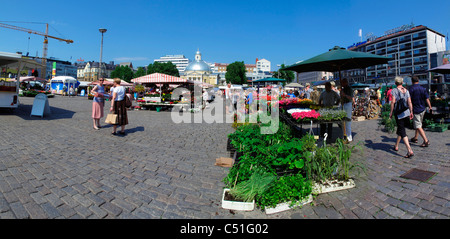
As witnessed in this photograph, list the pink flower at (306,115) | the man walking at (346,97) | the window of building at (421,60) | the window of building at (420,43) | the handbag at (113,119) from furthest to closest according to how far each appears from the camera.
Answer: the window of building at (420,43) < the window of building at (421,60) < the handbag at (113,119) < the man walking at (346,97) < the pink flower at (306,115)

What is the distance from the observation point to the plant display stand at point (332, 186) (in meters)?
3.37

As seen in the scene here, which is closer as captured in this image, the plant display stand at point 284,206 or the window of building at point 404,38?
the plant display stand at point 284,206

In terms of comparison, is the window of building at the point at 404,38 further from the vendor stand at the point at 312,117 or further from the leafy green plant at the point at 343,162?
the leafy green plant at the point at 343,162

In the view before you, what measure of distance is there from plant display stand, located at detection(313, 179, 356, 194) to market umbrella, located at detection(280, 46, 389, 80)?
3277 millimetres

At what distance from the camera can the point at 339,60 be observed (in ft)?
20.7

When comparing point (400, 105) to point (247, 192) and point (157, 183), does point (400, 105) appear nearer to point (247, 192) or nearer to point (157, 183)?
point (247, 192)

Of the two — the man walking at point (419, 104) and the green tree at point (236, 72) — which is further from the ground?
the green tree at point (236, 72)

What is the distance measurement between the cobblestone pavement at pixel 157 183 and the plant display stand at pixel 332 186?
0.09 m

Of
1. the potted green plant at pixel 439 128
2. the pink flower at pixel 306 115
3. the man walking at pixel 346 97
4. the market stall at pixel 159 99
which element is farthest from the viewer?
the market stall at pixel 159 99

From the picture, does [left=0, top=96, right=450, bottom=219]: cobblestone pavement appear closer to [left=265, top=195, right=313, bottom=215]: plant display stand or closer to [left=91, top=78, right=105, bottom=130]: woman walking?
[left=265, top=195, right=313, bottom=215]: plant display stand

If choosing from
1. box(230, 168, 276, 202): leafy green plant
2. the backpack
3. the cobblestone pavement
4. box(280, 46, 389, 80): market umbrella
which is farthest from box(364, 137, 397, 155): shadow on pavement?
box(230, 168, 276, 202): leafy green plant
